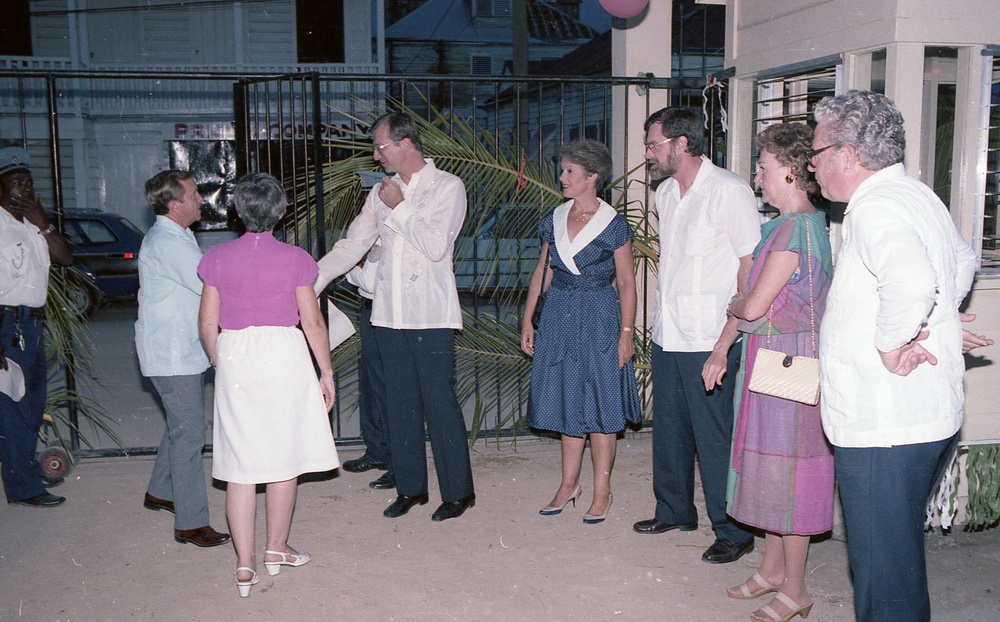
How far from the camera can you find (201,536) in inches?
179

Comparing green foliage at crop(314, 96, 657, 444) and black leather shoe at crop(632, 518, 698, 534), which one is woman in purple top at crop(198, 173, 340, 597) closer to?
black leather shoe at crop(632, 518, 698, 534)

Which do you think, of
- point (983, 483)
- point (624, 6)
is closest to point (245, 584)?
point (983, 483)

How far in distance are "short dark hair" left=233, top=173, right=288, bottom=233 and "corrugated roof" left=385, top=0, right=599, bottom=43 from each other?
26982 millimetres

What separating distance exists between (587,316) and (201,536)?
7.02 ft

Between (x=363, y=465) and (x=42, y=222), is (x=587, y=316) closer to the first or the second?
(x=363, y=465)

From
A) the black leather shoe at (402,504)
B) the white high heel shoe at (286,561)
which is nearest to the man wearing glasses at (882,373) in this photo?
the white high heel shoe at (286,561)

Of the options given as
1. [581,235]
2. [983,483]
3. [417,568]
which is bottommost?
[417,568]

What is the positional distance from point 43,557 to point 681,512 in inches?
120

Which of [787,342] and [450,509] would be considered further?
[450,509]

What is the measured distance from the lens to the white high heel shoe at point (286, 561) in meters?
4.20

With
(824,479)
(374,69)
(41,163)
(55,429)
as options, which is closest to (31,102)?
(41,163)

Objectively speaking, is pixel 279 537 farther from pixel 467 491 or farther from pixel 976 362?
pixel 976 362

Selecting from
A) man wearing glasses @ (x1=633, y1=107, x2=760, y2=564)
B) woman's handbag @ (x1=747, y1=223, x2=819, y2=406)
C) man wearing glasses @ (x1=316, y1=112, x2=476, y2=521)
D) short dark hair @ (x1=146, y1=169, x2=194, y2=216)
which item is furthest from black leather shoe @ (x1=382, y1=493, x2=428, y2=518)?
woman's handbag @ (x1=747, y1=223, x2=819, y2=406)

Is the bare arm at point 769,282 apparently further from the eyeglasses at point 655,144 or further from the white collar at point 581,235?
the white collar at point 581,235
